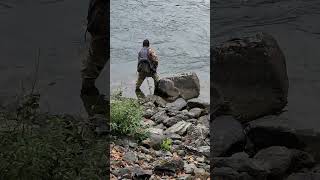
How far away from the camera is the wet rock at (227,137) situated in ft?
15.3

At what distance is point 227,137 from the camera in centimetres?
480

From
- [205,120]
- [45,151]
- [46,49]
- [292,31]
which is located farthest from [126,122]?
[292,31]

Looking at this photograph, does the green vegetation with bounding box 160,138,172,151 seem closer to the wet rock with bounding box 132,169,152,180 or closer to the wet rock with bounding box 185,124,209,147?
the wet rock with bounding box 185,124,209,147

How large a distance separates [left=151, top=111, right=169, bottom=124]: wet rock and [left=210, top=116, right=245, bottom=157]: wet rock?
67cm

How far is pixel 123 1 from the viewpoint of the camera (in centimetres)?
1168

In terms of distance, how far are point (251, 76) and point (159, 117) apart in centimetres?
111

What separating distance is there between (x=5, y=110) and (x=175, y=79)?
340 cm

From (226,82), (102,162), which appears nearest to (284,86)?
(226,82)

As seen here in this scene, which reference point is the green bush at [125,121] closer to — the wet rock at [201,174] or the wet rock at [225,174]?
the wet rock at [201,174]

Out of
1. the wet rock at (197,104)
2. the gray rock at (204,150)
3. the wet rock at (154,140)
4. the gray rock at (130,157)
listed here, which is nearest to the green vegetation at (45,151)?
the gray rock at (130,157)

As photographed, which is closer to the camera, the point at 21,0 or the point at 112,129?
the point at 112,129

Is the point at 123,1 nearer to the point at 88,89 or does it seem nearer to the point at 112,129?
the point at 88,89

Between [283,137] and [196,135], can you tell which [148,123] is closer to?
[196,135]

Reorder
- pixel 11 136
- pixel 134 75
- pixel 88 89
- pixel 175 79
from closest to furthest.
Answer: pixel 11 136 < pixel 88 89 < pixel 175 79 < pixel 134 75
